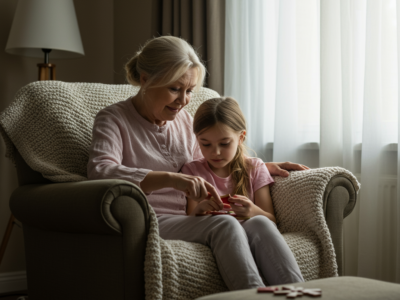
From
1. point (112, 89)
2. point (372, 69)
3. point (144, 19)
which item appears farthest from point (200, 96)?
point (144, 19)

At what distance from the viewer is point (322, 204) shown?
1.50 meters

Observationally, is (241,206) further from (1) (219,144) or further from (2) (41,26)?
(2) (41,26)

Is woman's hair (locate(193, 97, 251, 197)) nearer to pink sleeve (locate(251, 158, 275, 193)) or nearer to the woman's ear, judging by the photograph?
pink sleeve (locate(251, 158, 275, 193))

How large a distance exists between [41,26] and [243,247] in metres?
1.65

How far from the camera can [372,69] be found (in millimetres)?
1861

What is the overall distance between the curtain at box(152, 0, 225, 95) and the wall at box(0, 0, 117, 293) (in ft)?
1.70

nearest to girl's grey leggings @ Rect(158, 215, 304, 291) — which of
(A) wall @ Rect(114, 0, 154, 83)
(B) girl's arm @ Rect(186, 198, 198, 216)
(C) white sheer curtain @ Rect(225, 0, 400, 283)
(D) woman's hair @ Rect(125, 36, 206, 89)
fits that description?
(B) girl's arm @ Rect(186, 198, 198, 216)

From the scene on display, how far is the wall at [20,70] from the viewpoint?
2523 millimetres

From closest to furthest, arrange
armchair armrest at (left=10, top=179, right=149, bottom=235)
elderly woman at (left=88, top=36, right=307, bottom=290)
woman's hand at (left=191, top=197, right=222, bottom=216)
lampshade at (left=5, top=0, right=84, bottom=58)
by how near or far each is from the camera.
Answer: armchair armrest at (left=10, top=179, right=149, bottom=235) < elderly woman at (left=88, top=36, right=307, bottom=290) < woman's hand at (left=191, top=197, right=222, bottom=216) < lampshade at (left=5, top=0, right=84, bottom=58)

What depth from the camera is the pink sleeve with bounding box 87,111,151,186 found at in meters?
1.37

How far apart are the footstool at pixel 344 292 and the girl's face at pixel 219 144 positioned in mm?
674

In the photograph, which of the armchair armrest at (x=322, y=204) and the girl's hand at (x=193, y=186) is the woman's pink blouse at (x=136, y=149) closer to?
the girl's hand at (x=193, y=186)

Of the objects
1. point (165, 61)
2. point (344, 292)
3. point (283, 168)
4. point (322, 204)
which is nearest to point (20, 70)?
point (165, 61)

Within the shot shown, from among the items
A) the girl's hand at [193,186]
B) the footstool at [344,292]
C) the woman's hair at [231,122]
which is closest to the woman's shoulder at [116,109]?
the woman's hair at [231,122]
